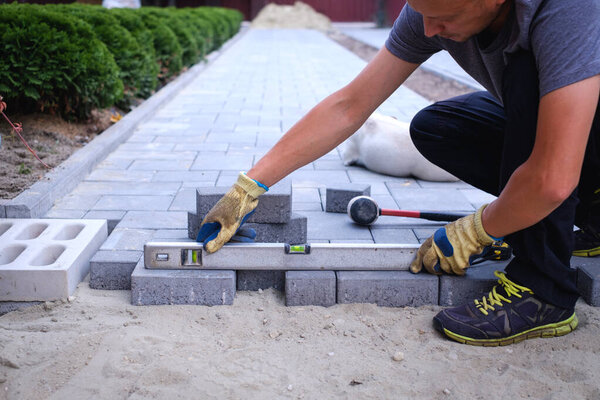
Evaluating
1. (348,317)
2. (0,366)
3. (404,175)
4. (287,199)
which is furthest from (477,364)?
(404,175)

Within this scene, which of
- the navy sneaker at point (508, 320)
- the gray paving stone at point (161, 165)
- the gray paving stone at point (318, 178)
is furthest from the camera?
the gray paving stone at point (161, 165)

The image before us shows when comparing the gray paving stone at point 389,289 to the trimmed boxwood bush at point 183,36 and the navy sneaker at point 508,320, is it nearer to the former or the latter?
the navy sneaker at point 508,320

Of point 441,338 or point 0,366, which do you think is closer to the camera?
point 0,366

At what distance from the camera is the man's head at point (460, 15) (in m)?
1.90

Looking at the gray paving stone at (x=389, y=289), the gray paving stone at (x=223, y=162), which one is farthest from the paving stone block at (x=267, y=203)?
the gray paving stone at (x=223, y=162)

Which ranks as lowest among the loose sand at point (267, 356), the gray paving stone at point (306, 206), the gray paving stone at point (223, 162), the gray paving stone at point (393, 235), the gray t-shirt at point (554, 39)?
the loose sand at point (267, 356)

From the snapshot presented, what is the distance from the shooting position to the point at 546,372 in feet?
6.93

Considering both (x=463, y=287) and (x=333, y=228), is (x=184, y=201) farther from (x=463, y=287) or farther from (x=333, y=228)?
(x=463, y=287)

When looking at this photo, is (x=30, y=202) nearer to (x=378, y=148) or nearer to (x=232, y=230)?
(x=232, y=230)

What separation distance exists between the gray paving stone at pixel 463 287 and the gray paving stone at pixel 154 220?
1340 mm

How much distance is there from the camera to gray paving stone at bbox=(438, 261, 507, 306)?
2570 millimetres

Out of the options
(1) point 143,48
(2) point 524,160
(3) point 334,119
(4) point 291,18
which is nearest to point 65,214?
(3) point 334,119

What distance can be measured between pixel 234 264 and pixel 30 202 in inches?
53.2

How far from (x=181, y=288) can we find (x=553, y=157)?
1493 millimetres
